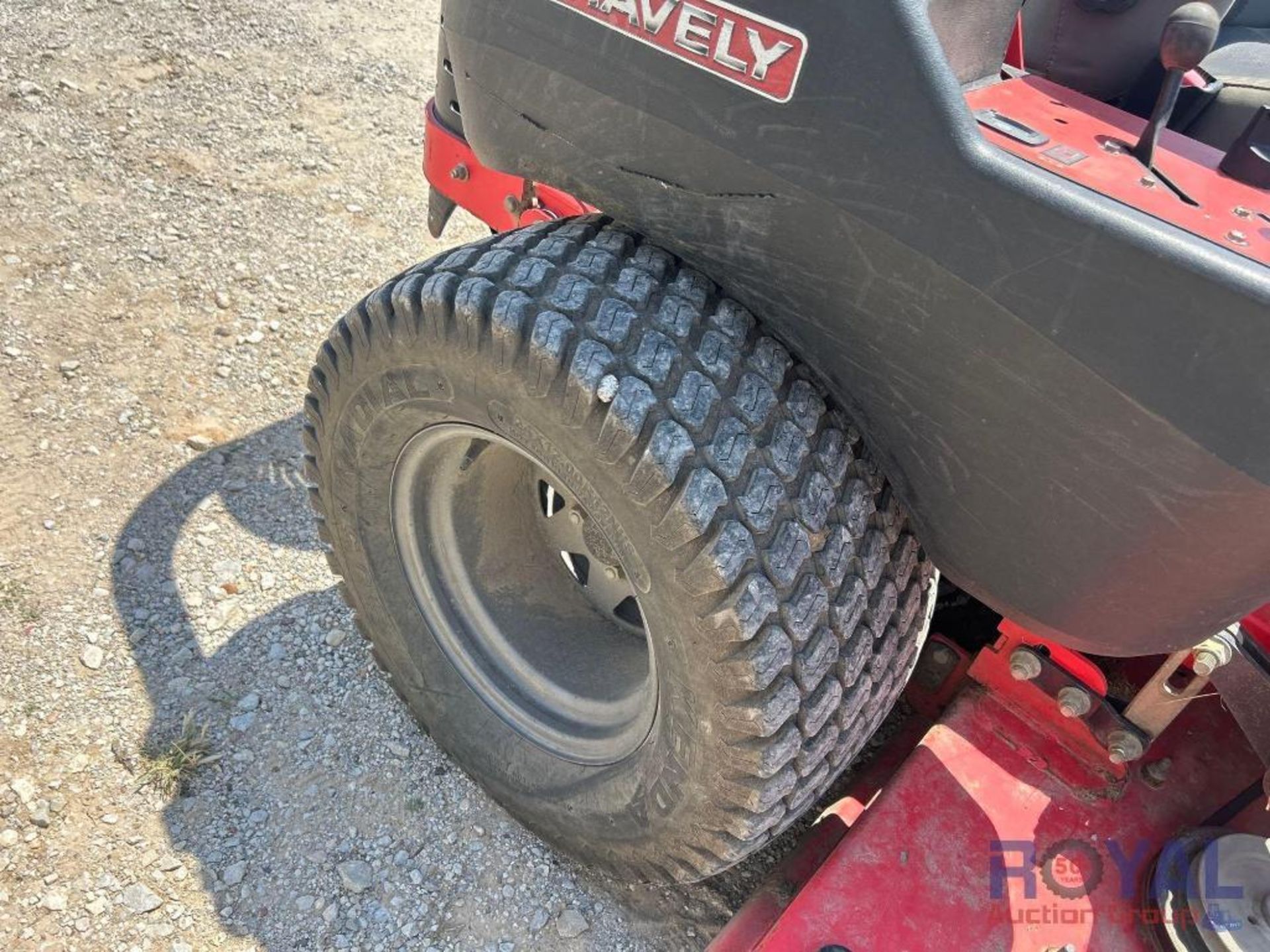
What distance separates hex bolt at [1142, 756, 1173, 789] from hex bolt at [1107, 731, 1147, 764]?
145 millimetres

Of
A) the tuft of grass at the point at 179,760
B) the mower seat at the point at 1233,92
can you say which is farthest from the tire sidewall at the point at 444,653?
the mower seat at the point at 1233,92

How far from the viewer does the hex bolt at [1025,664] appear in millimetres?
1798

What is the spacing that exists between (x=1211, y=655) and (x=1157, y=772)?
435mm

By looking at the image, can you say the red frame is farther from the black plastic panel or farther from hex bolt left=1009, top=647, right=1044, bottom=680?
the black plastic panel

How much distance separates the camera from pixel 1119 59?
1795 mm

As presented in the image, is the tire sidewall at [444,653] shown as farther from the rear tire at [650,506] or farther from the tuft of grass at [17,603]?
the tuft of grass at [17,603]

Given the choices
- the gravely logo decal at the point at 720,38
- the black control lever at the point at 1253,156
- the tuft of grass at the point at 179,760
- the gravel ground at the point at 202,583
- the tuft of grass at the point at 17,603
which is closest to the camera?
the gravely logo decal at the point at 720,38

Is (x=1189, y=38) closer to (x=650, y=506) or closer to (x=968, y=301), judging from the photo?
(x=968, y=301)

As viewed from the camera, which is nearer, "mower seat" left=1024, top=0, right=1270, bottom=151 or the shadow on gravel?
"mower seat" left=1024, top=0, right=1270, bottom=151

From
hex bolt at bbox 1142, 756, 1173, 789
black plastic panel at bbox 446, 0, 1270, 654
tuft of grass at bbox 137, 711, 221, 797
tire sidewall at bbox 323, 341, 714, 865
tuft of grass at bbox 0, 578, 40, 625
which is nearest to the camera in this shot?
black plastic panel at bbox 446, 0, 1270, 654

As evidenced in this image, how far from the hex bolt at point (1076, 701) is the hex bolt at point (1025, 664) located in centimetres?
6

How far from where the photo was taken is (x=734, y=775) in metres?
1.53

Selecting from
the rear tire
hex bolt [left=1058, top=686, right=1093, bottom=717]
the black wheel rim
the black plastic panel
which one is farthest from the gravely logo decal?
hex bolt [left=1058, top=686, right=1093, bottom=717]

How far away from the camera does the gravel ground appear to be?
2041 mm
